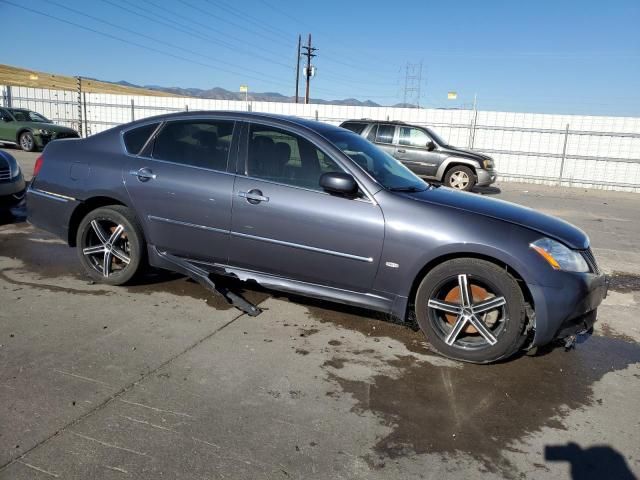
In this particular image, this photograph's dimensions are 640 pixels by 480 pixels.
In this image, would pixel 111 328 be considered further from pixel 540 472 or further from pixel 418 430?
pixel 540 472

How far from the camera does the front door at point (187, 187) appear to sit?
432 centimetres

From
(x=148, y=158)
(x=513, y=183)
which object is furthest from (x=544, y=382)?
(x=513, y=183)

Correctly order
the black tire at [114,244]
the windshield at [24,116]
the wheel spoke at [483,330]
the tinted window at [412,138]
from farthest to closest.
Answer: the windshield at [24,116], the tinted window at [412,138], the black tire at [114,244], the wheel spoke at [483,330]

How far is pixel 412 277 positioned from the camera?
3789mm

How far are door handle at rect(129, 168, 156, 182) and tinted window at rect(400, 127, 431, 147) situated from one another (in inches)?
406

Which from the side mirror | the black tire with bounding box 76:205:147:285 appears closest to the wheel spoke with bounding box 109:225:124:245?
the black tire with bounding box 76:205:147:285

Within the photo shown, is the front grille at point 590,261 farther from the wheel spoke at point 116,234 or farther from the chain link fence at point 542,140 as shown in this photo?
the chain link fence at point 542,140

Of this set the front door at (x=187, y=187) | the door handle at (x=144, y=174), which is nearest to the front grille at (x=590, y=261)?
the front door at (x=187, y=187)

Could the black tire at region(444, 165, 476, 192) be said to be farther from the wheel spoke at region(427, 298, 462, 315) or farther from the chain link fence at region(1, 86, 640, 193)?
the wheel spoke at region(427, 298, 462, 315)

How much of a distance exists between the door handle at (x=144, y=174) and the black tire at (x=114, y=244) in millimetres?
340

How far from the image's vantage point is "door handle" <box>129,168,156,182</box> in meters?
4.55

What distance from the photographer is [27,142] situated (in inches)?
711

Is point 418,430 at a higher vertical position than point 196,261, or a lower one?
lower

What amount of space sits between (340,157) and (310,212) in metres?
0.50
